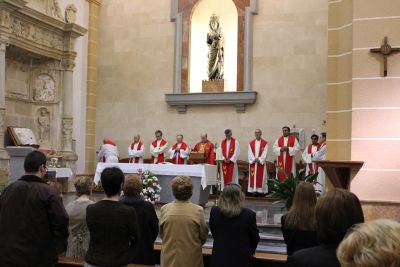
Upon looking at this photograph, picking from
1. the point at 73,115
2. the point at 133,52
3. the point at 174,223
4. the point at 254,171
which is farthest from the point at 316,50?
the point at 174,223

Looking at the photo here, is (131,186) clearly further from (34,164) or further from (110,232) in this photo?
(34,164)

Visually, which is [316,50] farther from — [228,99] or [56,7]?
[56,7]

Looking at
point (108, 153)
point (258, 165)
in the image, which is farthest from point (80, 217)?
point (108, 153)

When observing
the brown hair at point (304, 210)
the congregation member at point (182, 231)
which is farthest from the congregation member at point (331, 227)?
the congregation member at point (182, 231)

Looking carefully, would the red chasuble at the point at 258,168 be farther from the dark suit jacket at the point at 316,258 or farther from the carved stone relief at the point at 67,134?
the dark suit jacket at the point at 316,258

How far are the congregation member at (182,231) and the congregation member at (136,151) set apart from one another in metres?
9.87

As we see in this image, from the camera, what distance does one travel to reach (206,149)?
12.8 m

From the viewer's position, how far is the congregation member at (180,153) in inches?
507

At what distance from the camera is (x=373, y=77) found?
5.64 meters

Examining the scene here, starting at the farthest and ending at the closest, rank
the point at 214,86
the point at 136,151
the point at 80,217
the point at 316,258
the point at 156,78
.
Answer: the point at 156,78 → the point at 214,86 → the point at 136,151 → the point at 80,217 → the point at 316,258

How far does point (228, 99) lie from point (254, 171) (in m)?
2.22

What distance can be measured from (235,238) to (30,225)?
4.72 feet

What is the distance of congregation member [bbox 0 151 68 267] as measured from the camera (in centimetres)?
341

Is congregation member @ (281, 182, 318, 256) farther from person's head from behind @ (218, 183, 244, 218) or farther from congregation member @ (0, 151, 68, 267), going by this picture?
congregation member @ (0, 151, 68, 267)
